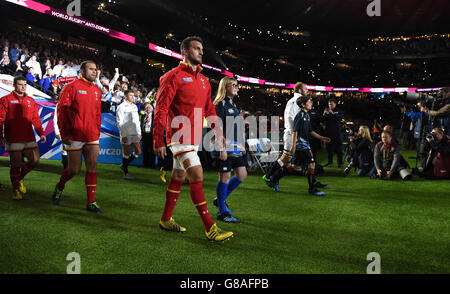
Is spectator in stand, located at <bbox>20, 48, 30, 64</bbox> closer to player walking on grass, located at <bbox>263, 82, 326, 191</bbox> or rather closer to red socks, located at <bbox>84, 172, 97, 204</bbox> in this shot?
red socks, located at <bbox>84, 172, 97, 204</bbox>


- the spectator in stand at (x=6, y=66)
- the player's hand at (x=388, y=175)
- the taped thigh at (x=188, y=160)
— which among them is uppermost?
the spectator in stand at (x=6, y=66)

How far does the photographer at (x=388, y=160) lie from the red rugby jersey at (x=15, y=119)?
744 centimetres

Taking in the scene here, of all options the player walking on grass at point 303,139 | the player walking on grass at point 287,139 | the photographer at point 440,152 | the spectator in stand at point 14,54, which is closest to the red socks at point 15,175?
the player walking on grass at point 287,139

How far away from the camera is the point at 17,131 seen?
495cm

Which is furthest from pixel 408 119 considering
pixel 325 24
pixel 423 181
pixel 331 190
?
pixel 325 24

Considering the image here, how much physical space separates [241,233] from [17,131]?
397 centimetres

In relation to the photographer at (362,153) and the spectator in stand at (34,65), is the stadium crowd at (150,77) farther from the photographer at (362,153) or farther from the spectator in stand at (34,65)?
the photographer at (362,153)

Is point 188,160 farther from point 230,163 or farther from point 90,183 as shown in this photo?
point 90,183

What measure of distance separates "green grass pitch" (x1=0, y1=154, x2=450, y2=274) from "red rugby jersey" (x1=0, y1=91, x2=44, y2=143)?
0.99 meters

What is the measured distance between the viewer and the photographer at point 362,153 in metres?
8.20

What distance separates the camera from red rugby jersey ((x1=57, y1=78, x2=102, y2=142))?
404cm

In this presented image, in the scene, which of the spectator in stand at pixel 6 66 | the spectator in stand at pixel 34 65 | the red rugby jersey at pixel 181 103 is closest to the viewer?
the red rugby jersey at pixel 181 103

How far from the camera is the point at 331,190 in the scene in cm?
619
